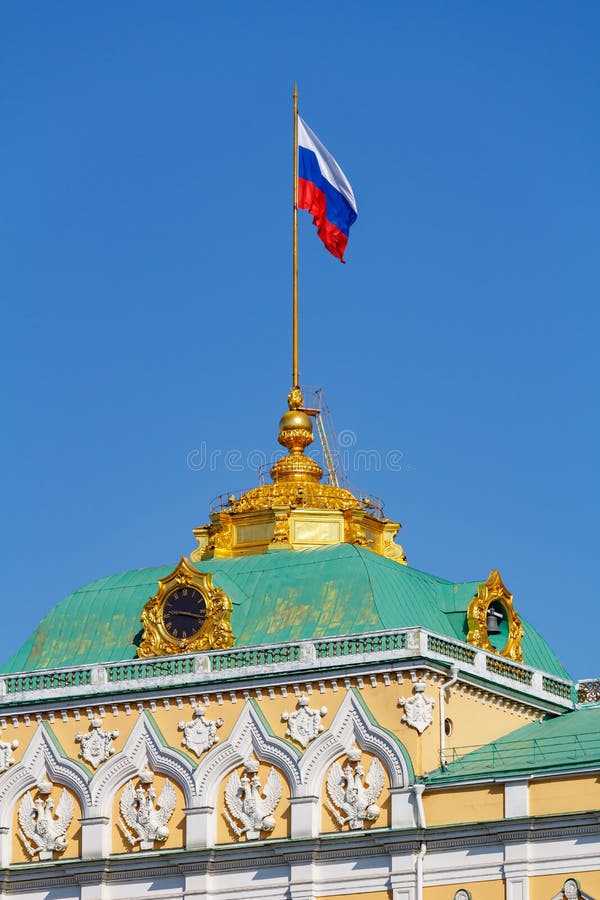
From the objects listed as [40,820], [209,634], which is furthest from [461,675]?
[40,820]


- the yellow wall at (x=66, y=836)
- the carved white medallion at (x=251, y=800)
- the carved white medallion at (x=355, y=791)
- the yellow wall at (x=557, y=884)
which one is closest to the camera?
the yellow wall at (x=557, y=884)

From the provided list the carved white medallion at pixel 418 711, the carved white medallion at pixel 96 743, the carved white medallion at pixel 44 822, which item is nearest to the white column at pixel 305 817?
the carved white medallion at pixel 418 711

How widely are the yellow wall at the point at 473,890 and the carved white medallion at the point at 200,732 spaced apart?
8231 millimetres

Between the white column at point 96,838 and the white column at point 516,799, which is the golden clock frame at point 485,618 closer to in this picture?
the white column at point 516,799

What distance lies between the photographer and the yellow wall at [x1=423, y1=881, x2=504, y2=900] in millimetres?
76688

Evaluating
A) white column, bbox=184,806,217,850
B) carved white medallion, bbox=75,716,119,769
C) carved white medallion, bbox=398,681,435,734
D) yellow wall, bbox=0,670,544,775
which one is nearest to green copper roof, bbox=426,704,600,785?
yellow wall, bbox=0,670,544,775

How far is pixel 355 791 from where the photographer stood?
3132 inches

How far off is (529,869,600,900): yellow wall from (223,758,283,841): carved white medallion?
819 centimetres

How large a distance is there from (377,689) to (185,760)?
6.10 metres

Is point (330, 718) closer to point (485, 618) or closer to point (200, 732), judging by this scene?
point (200, 732)

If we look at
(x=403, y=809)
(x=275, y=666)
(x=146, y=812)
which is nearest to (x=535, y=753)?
(x=403, y=809)

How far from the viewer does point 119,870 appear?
8212 centimetres

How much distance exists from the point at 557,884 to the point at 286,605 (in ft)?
41.9

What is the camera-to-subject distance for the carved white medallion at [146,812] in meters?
82.2
